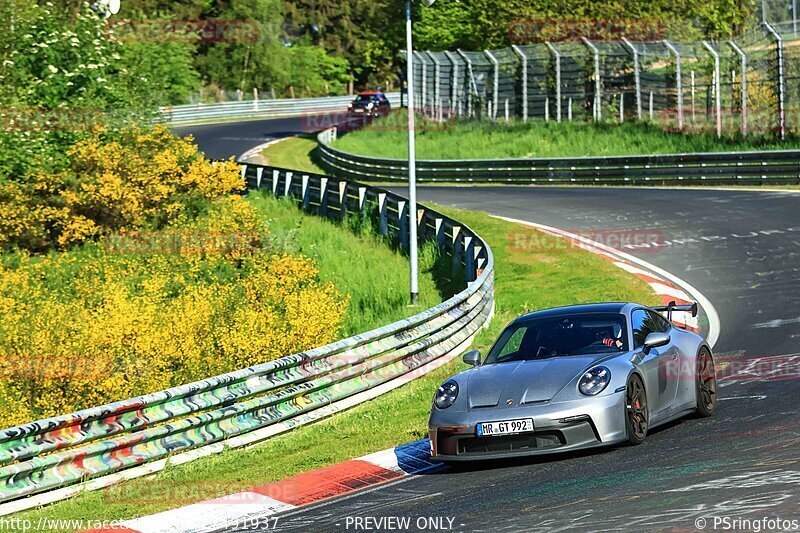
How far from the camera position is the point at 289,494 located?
30.9ft

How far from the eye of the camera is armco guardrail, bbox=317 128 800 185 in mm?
31922

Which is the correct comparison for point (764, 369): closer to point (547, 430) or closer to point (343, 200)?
point (547, 430)

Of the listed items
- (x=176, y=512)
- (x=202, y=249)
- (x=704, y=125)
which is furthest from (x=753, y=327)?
(x=704, y=125)

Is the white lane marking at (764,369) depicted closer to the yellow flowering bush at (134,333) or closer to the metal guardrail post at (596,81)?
the yellow flowering bush at (134,333)

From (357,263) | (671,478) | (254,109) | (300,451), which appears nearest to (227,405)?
(300,451)

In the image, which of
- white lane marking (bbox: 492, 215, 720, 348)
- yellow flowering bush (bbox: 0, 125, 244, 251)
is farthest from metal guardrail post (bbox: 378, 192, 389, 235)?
yellow flowering bush (bbox: 0, 125, 244, 251)

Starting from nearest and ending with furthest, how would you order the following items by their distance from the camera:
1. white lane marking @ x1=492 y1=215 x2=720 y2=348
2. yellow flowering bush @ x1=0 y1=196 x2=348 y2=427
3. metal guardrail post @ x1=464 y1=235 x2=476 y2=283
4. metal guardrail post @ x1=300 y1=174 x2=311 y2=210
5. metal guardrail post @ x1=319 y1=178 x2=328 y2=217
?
yellow flowering bush @ x1=0 y1=196 x2=348 y2=427, white lane marking @ x1=492 y1=215 x2=720 y2=348, metal guardrail post @ x1=464 y1=235 x2=476 y2=283, metal guardrail post @ x1=319 y1=178 x2=328 y2=217, metal guardrail post @ x1=300 y1=174 x2=311 y2=210

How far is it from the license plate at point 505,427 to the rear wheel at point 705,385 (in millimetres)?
2376

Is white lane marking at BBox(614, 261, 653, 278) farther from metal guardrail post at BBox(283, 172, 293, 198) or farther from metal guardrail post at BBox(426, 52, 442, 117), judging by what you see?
metal guardrail post at BBox(426, 52, 442, 117)

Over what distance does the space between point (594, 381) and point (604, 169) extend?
27157mm

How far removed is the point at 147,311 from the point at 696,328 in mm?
8216

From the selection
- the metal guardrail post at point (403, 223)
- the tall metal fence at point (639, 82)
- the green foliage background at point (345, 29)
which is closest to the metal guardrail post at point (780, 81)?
the tall metal fence at point (639, 82)

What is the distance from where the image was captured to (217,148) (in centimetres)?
5353

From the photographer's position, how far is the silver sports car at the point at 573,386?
943 centimetres
